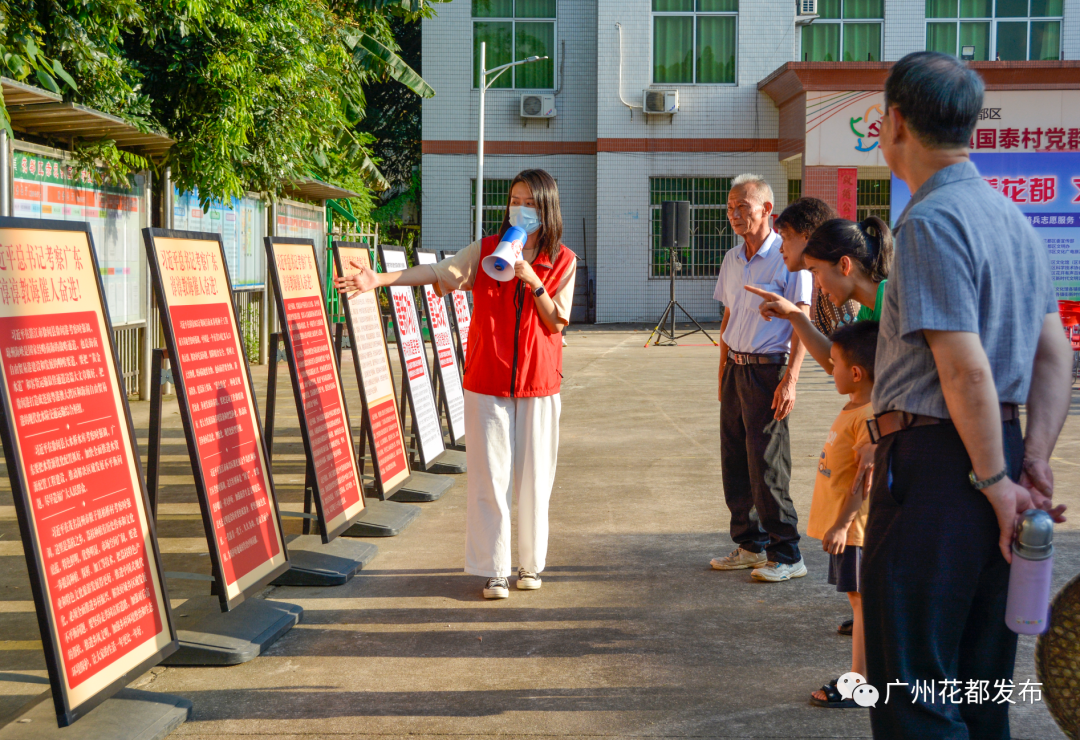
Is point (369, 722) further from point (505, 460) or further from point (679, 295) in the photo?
point (679, 295)

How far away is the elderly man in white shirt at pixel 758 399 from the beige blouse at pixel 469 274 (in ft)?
2.81

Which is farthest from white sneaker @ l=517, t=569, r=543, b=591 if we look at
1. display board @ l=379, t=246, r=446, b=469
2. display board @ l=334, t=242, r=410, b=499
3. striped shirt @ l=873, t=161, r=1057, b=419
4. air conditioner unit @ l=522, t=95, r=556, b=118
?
air conditioner unit @ l=522, t=95, r=556, b=118

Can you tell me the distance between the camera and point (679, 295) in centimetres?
2527

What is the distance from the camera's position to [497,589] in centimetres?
465

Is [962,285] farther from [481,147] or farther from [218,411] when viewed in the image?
[481,147]

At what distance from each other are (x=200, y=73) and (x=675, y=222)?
11.1m

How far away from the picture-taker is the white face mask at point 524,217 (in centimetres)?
456

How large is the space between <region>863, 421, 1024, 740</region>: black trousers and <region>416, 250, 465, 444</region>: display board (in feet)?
18.9

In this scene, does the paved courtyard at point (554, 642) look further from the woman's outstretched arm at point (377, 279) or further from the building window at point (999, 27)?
the building window at point (999, 27)

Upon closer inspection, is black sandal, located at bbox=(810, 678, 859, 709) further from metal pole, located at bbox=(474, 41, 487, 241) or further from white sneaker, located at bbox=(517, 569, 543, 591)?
metal pole, located at bbox=(474, 41, 487, 241)

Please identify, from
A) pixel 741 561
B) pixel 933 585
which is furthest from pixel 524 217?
pixel 933 585

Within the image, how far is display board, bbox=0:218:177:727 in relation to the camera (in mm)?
2836

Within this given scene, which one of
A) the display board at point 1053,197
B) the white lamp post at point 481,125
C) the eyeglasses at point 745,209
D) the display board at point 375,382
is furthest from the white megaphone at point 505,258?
the white lamp post at point 481,125

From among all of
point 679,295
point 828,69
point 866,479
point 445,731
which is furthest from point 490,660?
point 679,295
